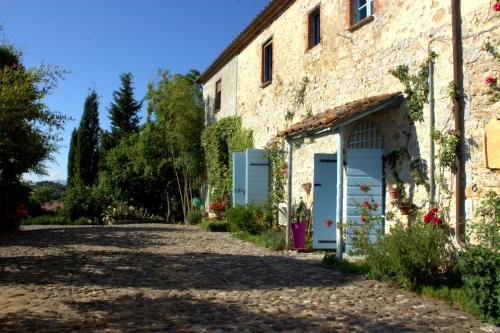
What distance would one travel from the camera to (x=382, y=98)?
6.83 m

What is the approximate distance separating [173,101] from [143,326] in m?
14.0

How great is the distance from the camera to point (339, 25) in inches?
345

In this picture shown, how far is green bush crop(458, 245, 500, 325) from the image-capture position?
3990 mm

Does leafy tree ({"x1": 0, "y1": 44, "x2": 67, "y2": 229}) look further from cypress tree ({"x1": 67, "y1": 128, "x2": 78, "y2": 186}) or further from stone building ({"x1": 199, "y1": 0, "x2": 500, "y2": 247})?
cypress tree ({"x1": 67, "y1": 128, "x2": 78, "y2": 186})

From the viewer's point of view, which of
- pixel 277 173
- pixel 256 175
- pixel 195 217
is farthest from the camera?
pixel 195 217

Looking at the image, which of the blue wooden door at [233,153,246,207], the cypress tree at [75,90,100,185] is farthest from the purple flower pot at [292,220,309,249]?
the cypress tree at [75,90,100,185]

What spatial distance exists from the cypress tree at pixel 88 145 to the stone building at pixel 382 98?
54.5 feet

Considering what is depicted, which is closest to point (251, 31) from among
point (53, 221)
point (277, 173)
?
point (277, 173)

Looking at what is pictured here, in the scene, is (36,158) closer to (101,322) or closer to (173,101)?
(173,101)

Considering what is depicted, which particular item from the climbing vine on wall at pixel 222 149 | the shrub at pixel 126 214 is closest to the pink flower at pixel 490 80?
the climbing vine on wall at pixel 222 149

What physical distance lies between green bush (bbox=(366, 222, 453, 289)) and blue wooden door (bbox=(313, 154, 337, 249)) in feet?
8.98

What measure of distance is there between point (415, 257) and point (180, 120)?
44.7 feet

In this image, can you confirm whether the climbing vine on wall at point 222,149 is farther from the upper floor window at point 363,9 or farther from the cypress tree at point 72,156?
the cypress tree at point 72,156

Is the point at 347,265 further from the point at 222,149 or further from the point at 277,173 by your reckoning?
the point at 222,149
